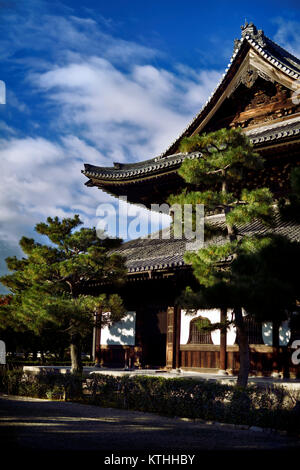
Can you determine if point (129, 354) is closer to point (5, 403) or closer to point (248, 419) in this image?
point (5, 403)

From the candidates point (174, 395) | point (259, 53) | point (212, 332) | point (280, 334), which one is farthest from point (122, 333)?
point (259, 53)

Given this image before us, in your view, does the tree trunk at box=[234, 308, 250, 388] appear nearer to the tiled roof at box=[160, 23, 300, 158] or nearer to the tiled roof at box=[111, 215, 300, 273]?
the tiled roof at box=[111, 215, 300, 273]

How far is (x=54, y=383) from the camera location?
1302cm

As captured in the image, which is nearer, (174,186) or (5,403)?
(5,403)

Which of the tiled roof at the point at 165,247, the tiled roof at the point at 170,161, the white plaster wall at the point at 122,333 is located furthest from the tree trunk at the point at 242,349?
the white plaster wall at the point at 122,333

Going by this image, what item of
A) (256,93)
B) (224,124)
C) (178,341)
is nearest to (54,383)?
(178,341)

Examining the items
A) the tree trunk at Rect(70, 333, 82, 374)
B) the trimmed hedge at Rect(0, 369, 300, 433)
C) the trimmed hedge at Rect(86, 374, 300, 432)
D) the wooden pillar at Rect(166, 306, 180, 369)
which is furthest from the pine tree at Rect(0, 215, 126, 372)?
the wooden pillar at Rect(166, 306, 180, 369)

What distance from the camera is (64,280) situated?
527 inches

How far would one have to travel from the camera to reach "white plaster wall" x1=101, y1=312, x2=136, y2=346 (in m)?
17.1

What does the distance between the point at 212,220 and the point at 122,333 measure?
5.39m

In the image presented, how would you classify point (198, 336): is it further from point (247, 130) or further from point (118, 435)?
point (118, 435)

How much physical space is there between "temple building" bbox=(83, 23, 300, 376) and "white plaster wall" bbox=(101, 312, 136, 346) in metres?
0.04

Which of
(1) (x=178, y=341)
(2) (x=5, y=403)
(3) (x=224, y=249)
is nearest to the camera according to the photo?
(3) (x=224, y=249)
